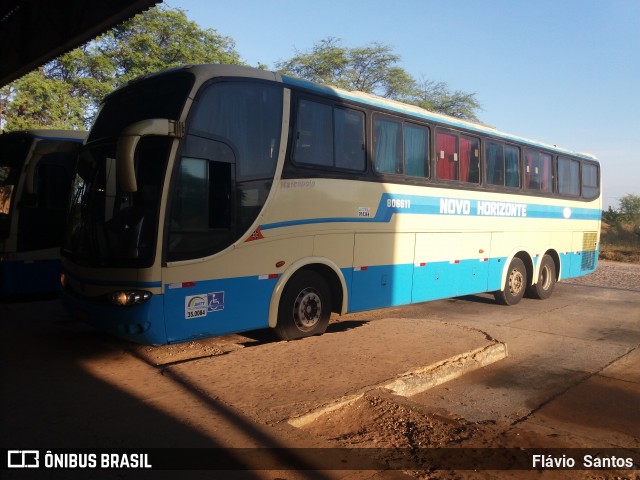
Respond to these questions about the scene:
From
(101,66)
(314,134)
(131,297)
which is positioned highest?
(101,66)

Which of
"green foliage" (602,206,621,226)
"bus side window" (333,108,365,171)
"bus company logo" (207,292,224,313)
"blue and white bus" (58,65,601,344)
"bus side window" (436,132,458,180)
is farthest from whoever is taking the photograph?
"green foliage" (602,206,621,226)

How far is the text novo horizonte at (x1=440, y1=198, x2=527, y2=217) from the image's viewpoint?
8.71 m

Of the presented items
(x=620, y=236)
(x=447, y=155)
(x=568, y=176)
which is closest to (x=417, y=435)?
(x=447, y=155)

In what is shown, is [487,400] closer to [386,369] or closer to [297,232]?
[386,369]

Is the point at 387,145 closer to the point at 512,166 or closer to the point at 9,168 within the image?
the point at 512,166

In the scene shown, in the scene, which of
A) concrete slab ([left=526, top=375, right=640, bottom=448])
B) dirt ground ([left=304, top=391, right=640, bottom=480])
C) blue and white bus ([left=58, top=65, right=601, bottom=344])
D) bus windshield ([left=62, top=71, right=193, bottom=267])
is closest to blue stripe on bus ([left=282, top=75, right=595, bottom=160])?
→ blue and white bus ([left=58, top=65, right=601, bottom=344])

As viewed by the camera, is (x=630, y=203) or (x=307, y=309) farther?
(x=630, y=203)

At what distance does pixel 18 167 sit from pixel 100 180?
15.1 feet

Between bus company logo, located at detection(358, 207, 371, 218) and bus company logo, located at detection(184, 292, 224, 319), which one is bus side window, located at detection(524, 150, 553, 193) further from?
bus company logo, located at detection(184, 292, 224, 319)

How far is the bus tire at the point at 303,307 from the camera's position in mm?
6293

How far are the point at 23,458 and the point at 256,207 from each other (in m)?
3.31

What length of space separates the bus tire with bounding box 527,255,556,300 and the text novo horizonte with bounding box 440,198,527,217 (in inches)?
68.6

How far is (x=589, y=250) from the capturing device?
13266mm

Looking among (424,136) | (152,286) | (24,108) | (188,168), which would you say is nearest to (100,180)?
(188,168)
